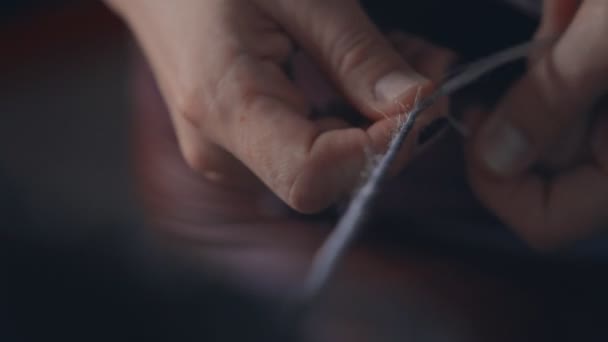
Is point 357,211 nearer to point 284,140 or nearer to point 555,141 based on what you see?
point 284,140

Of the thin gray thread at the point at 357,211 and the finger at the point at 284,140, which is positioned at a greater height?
the finger at the point at 284,140

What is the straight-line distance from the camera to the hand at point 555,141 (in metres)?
0.39

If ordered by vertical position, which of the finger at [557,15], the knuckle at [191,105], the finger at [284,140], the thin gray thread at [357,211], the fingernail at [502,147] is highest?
the knuckle at [191,105]

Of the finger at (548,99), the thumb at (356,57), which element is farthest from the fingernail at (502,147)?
the thumb at (356,57)

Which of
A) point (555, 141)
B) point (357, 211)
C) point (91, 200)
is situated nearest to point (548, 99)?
point (555, 141)

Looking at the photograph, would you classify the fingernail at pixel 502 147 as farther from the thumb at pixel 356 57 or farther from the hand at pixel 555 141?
the thumb at pixel 356 57

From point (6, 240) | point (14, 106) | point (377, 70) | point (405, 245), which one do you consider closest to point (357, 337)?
point (405, 245)

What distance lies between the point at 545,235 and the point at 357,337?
14 centimetres

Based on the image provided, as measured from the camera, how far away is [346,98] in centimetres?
36

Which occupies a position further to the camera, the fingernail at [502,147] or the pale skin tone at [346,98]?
the fingernail at [502,147]

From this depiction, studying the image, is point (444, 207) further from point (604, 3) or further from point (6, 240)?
point (6, 240)

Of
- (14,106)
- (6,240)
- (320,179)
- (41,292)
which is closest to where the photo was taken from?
(320,179)

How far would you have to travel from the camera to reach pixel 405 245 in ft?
1.54

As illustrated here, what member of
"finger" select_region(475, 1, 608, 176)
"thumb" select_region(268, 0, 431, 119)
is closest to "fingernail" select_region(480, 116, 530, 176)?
"finger" select_region(475, 1, 608, 176)
